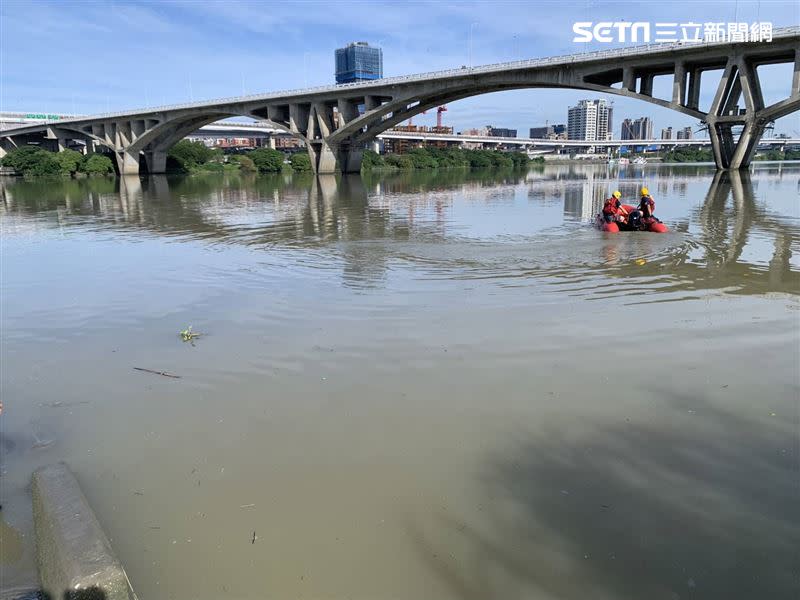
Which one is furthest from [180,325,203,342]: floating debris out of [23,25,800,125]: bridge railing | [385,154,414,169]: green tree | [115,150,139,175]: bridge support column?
[385,154,414,169]: green tree

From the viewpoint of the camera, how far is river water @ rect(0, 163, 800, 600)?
328 centimetres

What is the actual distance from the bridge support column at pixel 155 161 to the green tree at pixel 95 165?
4.80 meters

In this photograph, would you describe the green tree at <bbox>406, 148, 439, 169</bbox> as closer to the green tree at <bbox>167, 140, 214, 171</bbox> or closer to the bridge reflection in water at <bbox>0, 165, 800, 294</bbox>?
the green tree at <bbox>167, 140, 214, 171</bbox>

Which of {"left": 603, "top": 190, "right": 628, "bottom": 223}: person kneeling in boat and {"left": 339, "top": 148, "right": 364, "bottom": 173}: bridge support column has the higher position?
{"left": 339, "top": 148, "right": 364, "bottom": 173}: bridge support column

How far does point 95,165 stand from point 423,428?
83045mm

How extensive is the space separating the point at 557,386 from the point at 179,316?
5.68m

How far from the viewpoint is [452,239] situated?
51.2 feet

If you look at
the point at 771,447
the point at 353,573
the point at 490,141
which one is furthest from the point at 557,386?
the point at 490,141

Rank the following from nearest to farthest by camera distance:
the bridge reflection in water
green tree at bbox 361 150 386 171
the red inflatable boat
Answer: the bridge reflection in water → the red inflatable boat → green tree at bbox 361 150 386 171

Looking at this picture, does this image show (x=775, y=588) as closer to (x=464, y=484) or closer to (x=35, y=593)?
(x=464, y=484)

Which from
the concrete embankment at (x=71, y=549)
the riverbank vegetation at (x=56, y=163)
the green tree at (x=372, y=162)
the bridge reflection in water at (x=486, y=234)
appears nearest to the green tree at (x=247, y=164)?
the green tree at (x=372, y=162)

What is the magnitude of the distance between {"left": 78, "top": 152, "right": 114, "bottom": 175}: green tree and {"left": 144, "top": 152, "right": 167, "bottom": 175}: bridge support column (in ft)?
15.7

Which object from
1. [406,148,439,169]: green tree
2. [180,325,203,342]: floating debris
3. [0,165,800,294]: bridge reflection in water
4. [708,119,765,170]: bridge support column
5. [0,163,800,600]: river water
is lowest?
[0,163,800,600]: river water

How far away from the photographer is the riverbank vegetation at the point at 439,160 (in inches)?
3642
